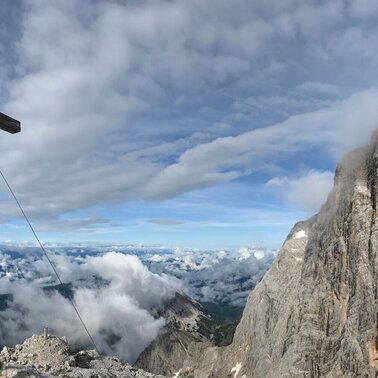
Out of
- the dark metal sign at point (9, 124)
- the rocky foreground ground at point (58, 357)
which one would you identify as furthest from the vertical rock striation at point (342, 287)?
the dark metal sign at point (9, 124)

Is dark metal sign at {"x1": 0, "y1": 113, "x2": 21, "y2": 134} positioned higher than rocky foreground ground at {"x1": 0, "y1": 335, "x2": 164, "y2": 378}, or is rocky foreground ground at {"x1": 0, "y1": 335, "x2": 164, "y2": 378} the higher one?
dark metal sign at {"x1": 0, "y1": 113, "x2": 21, "y2": 134}

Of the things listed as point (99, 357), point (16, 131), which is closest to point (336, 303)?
point (99, 357)

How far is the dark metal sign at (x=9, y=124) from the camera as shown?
22.8m

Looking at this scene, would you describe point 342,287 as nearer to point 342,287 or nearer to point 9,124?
point 342,287

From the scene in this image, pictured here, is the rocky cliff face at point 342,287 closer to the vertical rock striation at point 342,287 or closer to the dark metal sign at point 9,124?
the vertical rock striation at point 342,287

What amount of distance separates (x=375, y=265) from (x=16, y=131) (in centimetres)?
11341

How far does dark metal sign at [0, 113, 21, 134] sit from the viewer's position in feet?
74.7

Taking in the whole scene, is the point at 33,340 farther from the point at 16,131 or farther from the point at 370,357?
the point at 370,357

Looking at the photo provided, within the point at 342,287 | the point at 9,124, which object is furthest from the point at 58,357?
the point at 342,287

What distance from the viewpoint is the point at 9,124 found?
23141mm

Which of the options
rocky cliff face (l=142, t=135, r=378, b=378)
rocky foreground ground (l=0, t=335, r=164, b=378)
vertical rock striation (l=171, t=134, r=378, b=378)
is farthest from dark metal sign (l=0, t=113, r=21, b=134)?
vertical rock striation (l=171, t=134, r=378, b=378)

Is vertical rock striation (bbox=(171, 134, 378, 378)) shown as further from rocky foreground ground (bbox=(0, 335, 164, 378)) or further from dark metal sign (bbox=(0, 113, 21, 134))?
dark metal sign (bbox=(0, 113, 21, 134))

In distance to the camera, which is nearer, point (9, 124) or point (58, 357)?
point (9, 124)

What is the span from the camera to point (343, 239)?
138 m
